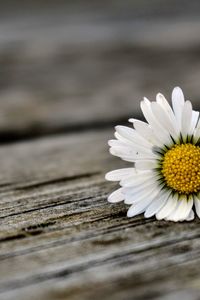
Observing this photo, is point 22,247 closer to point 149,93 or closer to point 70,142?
point 70,142

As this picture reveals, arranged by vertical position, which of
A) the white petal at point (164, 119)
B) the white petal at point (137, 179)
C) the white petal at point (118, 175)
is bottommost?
the white petal at point (137, 179)

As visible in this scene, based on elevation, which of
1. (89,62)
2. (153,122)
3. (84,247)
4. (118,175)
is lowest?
(84,247)

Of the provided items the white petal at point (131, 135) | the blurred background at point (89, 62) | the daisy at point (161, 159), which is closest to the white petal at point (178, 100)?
the daisy at point (161, 159)

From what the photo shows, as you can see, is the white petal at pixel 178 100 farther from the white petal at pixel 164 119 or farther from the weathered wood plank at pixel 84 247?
the weathered wood plank at pixel 84 247

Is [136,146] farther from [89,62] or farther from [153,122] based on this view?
[89,62]

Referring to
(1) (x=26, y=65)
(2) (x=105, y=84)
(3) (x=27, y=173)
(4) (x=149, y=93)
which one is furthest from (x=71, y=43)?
(3) (x=27, y=173)

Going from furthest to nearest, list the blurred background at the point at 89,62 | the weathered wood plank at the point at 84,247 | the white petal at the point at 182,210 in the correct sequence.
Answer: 1. the blurred background at the point at 89,62
2. the white petal at the point at 182,210
3. the weathered wood plank at the point at 84,247

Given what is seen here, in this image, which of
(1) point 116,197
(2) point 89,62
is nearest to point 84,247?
(1) point 116,197

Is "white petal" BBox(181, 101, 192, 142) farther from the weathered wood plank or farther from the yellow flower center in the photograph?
the weathered wood plank
